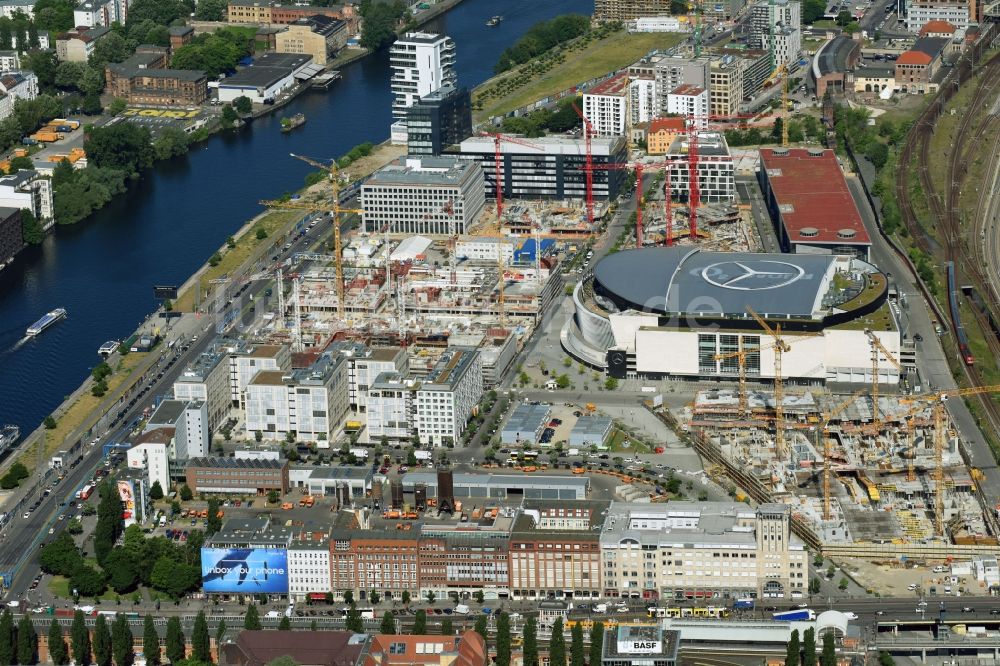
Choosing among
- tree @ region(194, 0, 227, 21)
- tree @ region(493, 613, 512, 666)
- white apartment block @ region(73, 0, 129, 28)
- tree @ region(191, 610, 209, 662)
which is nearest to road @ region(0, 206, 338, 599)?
tree @ region(191, 610, 209, 662)

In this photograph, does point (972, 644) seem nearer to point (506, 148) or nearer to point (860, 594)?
point (860, 594)

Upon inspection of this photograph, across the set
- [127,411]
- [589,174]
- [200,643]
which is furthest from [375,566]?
[589,174]

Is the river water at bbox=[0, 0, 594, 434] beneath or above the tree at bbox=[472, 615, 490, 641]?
beneath

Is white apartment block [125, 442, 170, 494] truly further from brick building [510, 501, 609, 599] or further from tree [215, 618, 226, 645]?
brick building [510, 501, 609, 599]

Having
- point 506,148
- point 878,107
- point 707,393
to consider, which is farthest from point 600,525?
point 878,107

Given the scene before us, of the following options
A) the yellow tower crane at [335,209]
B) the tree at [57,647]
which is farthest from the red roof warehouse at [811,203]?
the tree at [57,647]

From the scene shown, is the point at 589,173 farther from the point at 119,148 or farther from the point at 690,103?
the point at 119,148
